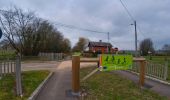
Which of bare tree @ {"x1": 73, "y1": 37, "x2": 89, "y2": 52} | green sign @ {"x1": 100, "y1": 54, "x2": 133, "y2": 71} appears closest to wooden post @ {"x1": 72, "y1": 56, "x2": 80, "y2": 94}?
green sign @ {"x1": 100, "y1": 54, "x2": 133, "y2": 71}

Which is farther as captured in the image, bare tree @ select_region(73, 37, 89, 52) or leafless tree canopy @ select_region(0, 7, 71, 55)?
bare tree @ select_region(73, 37, 89, 52)

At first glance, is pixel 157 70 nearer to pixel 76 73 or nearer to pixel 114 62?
pixel 114 62

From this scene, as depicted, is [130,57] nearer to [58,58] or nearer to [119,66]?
[119,66]

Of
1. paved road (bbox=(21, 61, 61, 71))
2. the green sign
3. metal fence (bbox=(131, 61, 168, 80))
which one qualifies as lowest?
paved road (bbox=(21, 61, 61, 71))

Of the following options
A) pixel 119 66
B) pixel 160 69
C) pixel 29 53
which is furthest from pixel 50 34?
pixel 119 66

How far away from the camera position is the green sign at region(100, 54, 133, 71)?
34.2 ft

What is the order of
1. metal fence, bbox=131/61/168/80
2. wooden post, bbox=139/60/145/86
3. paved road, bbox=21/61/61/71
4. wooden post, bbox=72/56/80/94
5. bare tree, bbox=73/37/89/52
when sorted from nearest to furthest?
wooden post, bbox=72/56/80/94 < wooden post, bbox=139/60/145/86 < metal fence, bbox=131/61/168/80 < paved road, bbox=21/61/61/71 < bare tree, bbox=73/37/89/52

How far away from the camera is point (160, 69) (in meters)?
15.2

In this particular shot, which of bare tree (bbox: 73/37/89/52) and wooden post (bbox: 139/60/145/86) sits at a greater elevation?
bare tree (bbox: 73/37/89/52)

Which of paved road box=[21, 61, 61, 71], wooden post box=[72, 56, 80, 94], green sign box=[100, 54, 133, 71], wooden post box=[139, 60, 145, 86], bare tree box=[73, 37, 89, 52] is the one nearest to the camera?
wooden post box=[72, 56, 80, 94]

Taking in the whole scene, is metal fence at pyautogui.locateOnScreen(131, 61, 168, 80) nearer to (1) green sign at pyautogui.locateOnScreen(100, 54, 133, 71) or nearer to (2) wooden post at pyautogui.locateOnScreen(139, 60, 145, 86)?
(2) wooden post at pyautogui.locateOnScreen(139, 60, 145, 86)

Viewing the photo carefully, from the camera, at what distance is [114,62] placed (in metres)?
10.7

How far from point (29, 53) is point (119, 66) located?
4417cm

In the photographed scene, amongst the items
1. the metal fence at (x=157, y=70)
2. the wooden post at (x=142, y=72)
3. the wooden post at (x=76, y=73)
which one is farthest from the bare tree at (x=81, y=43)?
the wooden post at (x=76, y=73)
